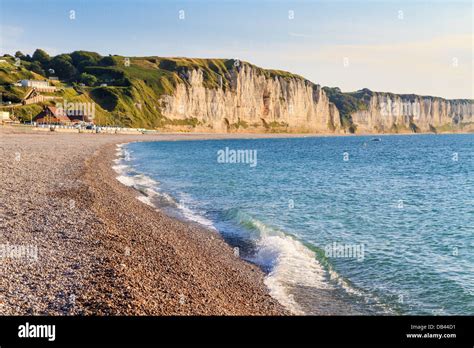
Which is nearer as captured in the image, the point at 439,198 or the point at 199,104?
the point at 439,198

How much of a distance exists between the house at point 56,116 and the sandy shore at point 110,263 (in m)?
91.8

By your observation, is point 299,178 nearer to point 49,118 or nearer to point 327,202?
point 327,202

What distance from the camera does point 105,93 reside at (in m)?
148

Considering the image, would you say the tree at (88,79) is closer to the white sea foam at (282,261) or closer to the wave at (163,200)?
the wave at (163,200)

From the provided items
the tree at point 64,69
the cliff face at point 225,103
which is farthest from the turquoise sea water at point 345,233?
the tree at point 64,69

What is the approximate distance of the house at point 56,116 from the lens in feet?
353

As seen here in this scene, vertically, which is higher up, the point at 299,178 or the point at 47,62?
the point at 47,62

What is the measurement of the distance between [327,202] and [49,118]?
3732 inches

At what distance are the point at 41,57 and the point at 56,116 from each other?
9828 cm

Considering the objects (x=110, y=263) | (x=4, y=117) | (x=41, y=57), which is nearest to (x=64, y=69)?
(x=41, y=57)
